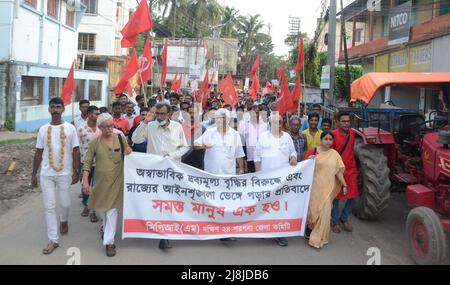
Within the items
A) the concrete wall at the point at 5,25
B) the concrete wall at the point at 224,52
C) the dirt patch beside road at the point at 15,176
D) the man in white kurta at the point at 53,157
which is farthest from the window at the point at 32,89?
the concrete wall at the point at 224,52

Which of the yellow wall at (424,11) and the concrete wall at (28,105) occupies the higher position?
the yellow wall at (424,11)

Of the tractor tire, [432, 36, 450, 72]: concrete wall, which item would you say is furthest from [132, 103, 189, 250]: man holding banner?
[432, 36, 450, 72]: concrete wall

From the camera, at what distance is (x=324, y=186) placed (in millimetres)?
5492

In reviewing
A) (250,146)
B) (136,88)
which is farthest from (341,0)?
(136,88)

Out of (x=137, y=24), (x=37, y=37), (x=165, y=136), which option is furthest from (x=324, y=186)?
(x=37, y=37)

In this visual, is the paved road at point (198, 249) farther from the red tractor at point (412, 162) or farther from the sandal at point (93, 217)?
the red tractor at point (412, 162)

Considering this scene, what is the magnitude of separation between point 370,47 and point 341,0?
899 cm

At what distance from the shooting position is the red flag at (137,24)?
8.93 meters

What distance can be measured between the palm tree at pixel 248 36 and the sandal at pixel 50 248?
6250 centimetres

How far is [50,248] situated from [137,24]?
5400 mm

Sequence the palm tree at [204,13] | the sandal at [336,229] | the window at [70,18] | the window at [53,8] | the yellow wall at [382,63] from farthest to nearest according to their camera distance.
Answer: the palm tree at [204,13] → the window at [70,18] → the window at [53,8] → the yellow wall at [382,63] → the sandal at [336,229]

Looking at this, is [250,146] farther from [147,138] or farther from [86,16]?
[86,16]

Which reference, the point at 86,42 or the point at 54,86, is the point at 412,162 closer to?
the point at 54,86
